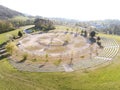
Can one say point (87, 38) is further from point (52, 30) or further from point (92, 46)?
point (52, 30)

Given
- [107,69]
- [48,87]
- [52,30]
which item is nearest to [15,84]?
[48,87]

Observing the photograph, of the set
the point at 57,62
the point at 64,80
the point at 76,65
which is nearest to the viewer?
the point at 64,80

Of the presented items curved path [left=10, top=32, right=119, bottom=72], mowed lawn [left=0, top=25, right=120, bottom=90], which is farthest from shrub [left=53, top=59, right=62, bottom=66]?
mowed lawn [left=0, top=25, right=120, bottom=90]

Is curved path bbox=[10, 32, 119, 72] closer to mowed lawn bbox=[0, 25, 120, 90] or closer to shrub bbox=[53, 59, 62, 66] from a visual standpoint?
shrub bbox=[53, 59, 62, 66]

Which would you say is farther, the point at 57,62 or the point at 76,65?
the point at 57,62

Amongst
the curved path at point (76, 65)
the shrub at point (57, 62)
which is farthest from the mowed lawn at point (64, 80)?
the shrub at point (57, 62)

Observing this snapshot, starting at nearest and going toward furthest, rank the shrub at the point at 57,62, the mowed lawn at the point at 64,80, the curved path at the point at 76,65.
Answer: the mowed lawn at the point at 64,80 < the curved path at the point at 76,65 < the shrub at the point at 57,62

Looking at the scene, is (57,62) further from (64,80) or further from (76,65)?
(64,80)

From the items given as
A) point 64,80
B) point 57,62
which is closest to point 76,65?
point 57,62

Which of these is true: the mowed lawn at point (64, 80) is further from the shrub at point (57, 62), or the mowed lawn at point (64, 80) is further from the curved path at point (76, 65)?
the shrub at point (57, 62)
